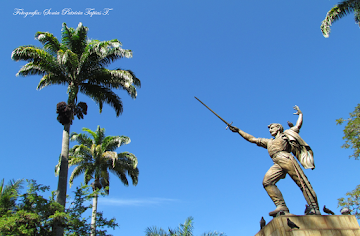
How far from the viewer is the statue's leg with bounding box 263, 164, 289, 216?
602cm

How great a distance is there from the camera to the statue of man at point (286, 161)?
19.6 ft

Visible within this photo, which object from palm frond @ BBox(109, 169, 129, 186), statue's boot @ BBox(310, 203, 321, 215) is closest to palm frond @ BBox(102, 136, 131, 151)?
palm frond @ BBox(109, 169, 129, 186)

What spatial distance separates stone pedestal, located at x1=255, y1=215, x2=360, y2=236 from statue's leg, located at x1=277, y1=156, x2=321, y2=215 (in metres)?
0.29

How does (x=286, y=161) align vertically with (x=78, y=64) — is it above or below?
below

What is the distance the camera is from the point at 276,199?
19.9ft

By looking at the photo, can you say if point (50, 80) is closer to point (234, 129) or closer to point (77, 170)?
point (77, 170)

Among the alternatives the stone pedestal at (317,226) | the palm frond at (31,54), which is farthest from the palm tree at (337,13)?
the palm frond at (31,54)

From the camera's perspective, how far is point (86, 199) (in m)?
11.5

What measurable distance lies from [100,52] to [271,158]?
1076cm

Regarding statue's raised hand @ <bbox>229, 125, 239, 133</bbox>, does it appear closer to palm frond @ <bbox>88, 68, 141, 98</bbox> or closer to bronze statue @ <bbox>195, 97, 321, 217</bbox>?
bronze statue @ <bbox>195, 97, 321, 217</bbox>

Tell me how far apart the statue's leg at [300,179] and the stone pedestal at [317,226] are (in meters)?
0.29

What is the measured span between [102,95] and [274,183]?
38.1 feet

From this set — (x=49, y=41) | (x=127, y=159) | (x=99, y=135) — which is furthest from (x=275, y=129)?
(x=99, y=135)

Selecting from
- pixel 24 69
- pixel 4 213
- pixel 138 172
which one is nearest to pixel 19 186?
pixel 4 213
